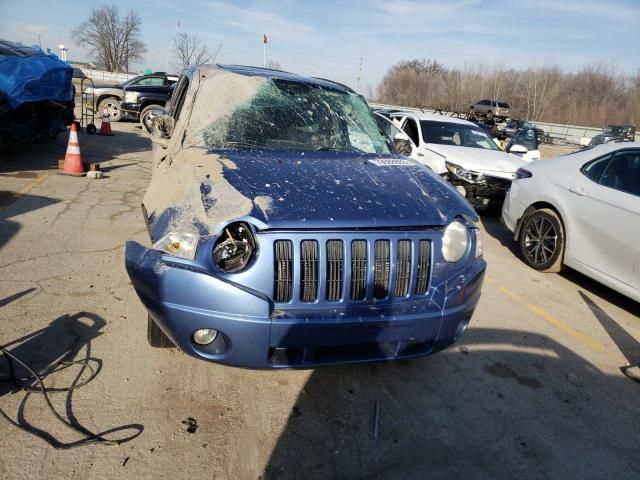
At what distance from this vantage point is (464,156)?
802 centimetres

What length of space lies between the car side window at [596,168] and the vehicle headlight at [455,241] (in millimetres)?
3071

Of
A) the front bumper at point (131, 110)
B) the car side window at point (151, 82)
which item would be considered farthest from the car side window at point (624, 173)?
the car side window at point (151, 82)

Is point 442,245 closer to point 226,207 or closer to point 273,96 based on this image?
point 226,207

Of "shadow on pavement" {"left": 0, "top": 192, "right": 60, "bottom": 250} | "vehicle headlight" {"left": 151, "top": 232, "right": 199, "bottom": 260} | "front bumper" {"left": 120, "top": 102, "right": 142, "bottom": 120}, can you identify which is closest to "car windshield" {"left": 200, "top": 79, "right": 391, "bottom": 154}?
"vehicle headlight" {"left": 151, "top": 232, "right": 199, "bottom": 260}

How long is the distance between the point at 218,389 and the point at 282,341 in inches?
32.3

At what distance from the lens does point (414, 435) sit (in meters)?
2.64

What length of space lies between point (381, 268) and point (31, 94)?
7475mm

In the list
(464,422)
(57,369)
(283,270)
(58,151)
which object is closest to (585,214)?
(464,422)

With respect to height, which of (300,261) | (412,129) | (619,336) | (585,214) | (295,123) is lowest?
(619,336)

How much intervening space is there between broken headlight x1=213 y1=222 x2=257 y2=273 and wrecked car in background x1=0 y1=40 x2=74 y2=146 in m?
6.56

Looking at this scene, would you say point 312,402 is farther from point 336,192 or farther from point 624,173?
point 624,173

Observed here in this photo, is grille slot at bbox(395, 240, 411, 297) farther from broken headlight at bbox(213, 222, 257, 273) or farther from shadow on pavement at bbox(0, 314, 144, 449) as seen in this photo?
shadow on pavement at bbox(0, 314, 144, 449)

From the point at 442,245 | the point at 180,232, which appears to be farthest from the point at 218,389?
the point at 442,245

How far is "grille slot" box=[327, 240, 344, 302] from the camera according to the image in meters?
2.38
